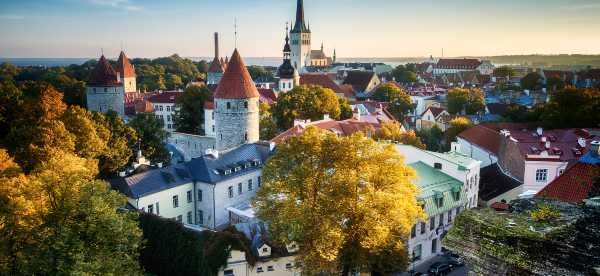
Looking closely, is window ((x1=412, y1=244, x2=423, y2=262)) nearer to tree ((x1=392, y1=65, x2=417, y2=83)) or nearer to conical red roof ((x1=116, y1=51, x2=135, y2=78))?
conical red roof ((x1=116, y1=51, x2=135, y2=78))

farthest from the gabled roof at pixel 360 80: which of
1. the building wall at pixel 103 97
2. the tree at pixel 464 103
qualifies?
the building wall at pixel 103 97

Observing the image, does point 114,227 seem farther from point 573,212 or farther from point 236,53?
point 236,53

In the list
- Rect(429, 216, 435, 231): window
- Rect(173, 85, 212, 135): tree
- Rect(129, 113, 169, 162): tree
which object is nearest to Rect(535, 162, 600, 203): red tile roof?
Rect(429, 216, 435, 231): window

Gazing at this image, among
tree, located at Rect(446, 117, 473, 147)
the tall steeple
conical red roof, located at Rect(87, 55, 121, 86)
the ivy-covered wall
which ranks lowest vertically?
tree, located at Rect(446, 117, 473, 147)

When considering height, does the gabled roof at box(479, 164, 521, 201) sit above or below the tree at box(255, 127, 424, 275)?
below

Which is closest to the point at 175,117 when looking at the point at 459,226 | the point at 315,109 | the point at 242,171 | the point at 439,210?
the point at 315,109

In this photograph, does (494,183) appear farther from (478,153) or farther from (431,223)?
(431,223)

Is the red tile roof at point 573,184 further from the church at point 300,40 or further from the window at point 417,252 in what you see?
the church at point 300,40

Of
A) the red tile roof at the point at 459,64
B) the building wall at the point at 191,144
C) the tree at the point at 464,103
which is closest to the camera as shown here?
the building wall at the point at 191,144
